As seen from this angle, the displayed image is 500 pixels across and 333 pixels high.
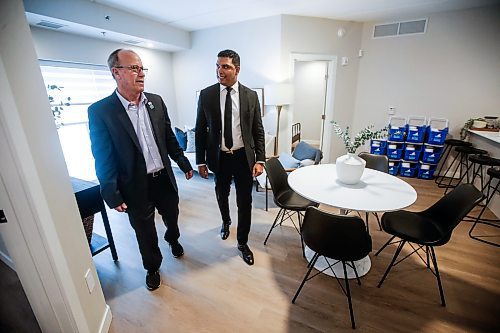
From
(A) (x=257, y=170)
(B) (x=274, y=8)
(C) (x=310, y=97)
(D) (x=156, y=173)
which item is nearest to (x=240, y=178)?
(A) (x=257, y=170)

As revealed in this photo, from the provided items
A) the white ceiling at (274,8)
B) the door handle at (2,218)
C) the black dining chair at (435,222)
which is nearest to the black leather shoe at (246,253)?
the black dining chair at (435,222)

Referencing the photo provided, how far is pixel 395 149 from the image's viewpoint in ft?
13.2

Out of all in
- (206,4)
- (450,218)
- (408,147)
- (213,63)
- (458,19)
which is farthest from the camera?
(213,63)

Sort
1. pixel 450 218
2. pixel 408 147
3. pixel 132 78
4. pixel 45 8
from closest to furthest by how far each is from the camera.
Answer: pixel 132 78
pixel 450 218
pixel 45 8
pixel 408 147

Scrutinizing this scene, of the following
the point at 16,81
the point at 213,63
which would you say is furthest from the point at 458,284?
the point at 213,63

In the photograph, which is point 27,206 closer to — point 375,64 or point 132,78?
point 132,78

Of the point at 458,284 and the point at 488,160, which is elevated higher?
the point at 488,160

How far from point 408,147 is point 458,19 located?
6.60ft

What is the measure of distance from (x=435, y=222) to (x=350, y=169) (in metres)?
0.81

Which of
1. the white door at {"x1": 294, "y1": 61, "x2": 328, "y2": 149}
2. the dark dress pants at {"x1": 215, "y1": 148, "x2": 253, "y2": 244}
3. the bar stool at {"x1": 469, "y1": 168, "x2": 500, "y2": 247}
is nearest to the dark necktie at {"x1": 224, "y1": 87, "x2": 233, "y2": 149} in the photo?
the dark dress pants at {"x1": 215, "y1": 148, "x2": 253, "y2": 244}

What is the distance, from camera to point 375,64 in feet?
13.5

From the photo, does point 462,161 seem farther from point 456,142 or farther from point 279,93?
point 279,93

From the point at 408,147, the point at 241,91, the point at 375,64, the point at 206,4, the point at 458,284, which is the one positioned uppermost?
the point at 206,4

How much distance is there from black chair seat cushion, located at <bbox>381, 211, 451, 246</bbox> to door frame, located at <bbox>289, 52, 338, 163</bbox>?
2.52 metres
